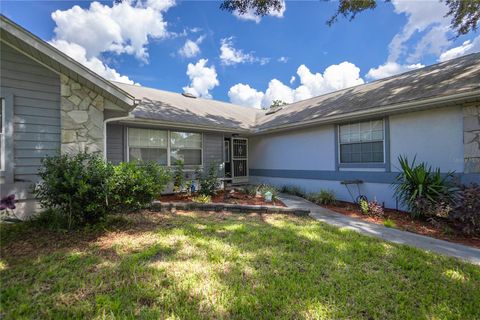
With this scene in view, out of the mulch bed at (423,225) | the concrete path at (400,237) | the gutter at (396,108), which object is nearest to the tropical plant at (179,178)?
the gutter at (396,108)

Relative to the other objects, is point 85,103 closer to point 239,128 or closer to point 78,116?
point 78,116

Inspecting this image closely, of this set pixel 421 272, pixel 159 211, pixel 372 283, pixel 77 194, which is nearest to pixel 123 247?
pixel 77 194

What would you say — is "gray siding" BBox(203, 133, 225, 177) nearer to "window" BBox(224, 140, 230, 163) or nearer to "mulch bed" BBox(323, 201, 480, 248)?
"window" BBox(224, 140, 230, 163)

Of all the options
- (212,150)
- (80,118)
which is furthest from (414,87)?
(80,118)

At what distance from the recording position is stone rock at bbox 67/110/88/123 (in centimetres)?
524

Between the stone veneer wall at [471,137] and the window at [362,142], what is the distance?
1969 millimetres

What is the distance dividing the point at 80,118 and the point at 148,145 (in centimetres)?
330

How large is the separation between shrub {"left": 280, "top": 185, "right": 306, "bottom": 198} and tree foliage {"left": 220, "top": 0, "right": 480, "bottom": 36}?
6.30 m

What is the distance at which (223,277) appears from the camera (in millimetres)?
3006

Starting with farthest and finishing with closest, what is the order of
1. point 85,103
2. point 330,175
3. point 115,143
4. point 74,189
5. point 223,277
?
point 330,175 → point 115,143 → point 85,103 → point 74,189 → point 223,277

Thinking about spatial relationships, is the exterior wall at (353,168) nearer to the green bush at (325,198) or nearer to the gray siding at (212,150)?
the green bush at (325,198)

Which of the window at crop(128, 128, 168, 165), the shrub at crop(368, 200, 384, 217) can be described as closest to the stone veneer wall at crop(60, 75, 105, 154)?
the window at crop(128, 128, 168, 165)

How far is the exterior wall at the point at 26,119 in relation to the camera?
453 centimetres

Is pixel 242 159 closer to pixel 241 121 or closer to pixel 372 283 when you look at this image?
pixel 241 121
